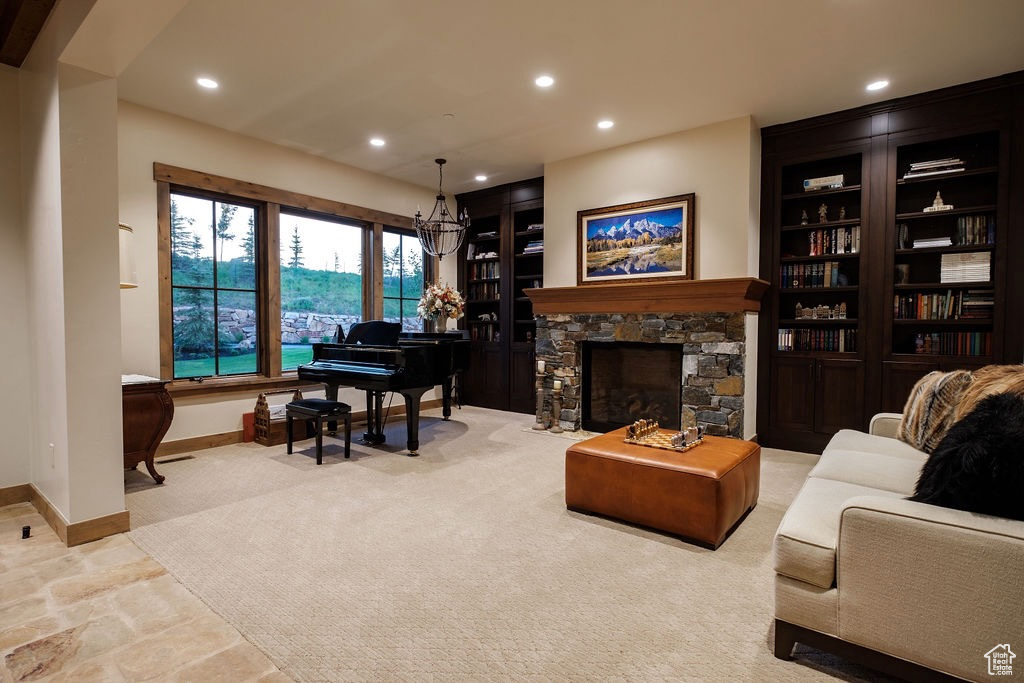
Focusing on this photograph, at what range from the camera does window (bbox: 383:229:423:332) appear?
250 inches

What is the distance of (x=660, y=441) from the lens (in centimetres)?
304

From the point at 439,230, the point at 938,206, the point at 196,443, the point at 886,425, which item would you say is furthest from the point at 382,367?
the point at 938,206

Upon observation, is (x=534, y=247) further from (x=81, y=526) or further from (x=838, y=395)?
(x=81, y=526)

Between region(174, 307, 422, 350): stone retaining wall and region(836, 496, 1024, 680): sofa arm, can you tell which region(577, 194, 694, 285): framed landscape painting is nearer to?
region(174, 307, 422, 350): stone retaining wall

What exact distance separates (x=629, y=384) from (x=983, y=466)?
12.5 ft

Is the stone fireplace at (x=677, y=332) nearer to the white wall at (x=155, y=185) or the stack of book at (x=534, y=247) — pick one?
the stack of book at (x=534, y=247)

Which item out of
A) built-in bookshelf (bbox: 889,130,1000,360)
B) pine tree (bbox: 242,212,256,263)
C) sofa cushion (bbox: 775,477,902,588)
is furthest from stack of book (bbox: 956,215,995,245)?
pine tree (bbox: 242,212,256,263)

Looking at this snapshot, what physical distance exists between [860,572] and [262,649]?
6.50 feet

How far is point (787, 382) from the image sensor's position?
15.2ft

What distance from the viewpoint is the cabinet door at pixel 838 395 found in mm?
4301

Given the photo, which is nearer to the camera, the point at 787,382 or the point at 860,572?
the point at 860,572

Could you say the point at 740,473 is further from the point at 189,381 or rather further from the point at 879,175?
the point at 189,381

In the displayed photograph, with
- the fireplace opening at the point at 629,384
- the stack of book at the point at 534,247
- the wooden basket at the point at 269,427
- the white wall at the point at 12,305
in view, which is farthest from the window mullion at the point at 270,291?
the fireplace opening at the point at 629,384

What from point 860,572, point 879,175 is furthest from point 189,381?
point 879,175
